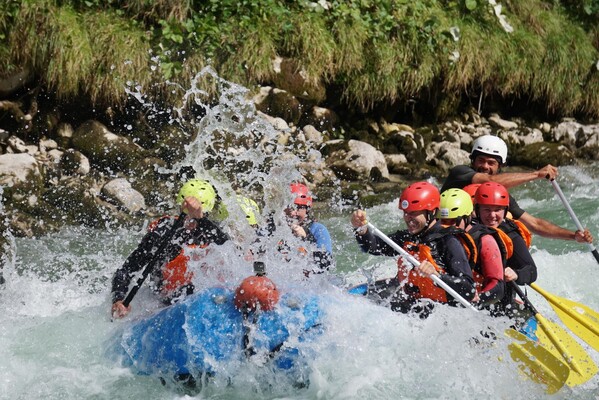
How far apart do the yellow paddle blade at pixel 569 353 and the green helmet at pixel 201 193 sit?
7.80 ft

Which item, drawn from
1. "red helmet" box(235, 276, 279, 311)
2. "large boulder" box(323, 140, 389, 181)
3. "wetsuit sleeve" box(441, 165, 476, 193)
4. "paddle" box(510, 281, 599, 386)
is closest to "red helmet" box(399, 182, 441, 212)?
"paddle" box(510, 281, 599, 386)

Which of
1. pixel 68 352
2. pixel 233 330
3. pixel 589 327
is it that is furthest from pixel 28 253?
pixel 589 327

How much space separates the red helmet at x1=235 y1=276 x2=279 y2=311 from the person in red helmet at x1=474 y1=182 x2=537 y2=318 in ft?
5.81

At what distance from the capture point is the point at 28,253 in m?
8.41

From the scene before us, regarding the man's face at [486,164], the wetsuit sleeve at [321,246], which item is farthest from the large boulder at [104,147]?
the man's face at [486,164]

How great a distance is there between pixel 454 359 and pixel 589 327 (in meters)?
1.25

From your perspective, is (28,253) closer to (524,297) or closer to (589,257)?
(524,297)

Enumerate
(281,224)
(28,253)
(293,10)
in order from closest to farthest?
(281,224)
(28,253)
(293,10)

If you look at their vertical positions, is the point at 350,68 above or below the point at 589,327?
below

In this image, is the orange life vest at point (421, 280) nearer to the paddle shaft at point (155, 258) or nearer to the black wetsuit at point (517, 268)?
the black wetsuit at point (517, 268)

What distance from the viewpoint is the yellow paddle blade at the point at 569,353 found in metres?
5.81

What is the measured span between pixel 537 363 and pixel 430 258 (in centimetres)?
95

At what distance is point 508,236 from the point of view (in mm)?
6316

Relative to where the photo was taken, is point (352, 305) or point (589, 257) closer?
point (352, 305)
